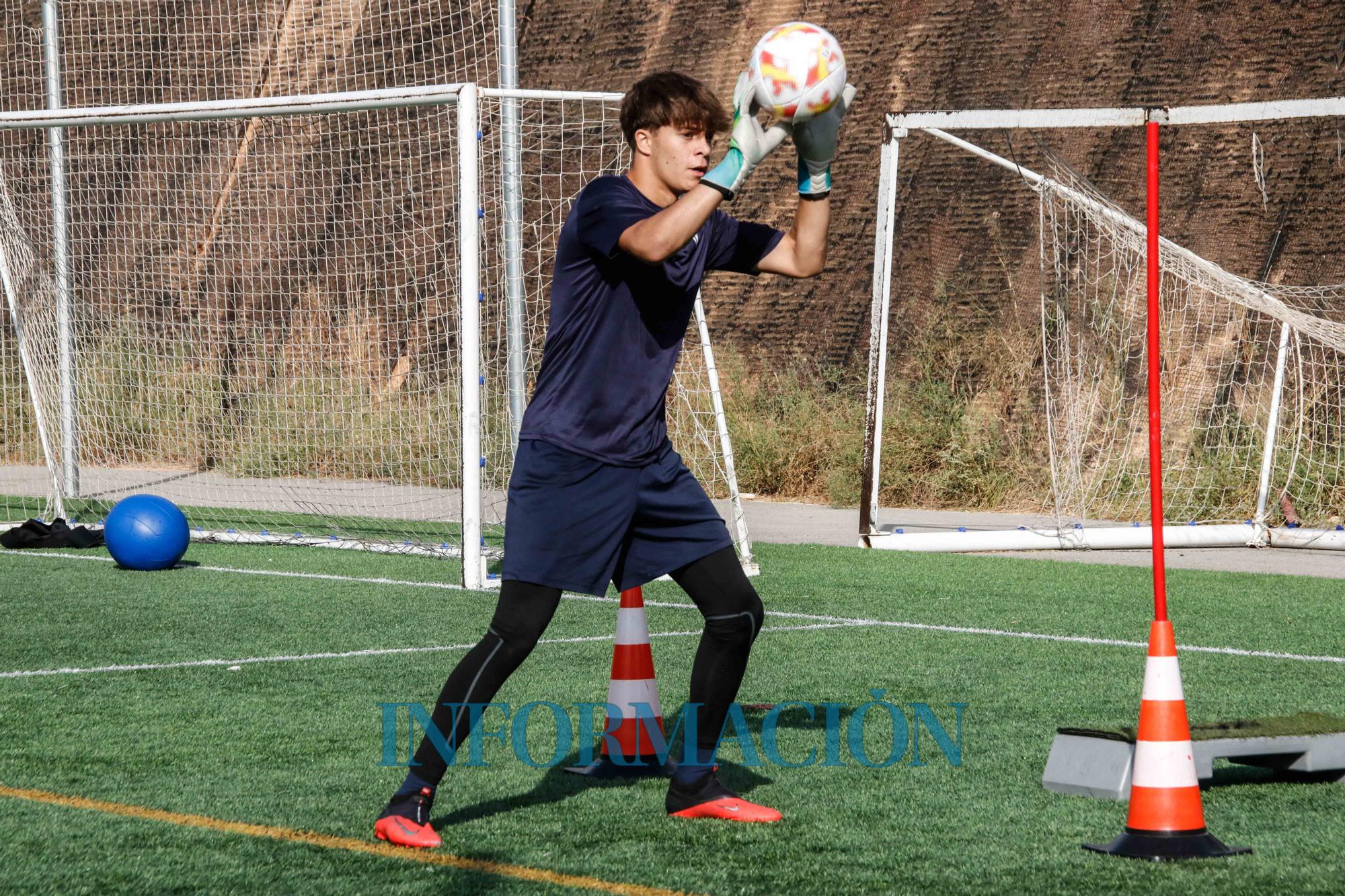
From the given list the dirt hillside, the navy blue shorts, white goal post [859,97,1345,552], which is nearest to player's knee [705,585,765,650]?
the navy blue shorts

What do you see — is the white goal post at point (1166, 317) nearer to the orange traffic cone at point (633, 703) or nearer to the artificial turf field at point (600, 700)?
the artificial turf field at point (600, 700)

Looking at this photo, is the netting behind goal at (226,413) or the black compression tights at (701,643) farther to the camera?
the netting behind goal at (226,413)

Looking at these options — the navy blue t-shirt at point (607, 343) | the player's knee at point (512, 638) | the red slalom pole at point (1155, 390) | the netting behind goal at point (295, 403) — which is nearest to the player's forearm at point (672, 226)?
the navy blue t-shirt at point (607, 343)

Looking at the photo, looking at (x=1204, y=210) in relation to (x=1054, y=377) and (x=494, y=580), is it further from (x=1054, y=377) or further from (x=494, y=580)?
(x=494, y=580)

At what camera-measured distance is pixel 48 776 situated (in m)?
4.68

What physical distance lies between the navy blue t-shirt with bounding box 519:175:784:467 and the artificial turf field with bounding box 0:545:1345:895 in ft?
3.37

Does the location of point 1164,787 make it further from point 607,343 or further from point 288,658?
point 288,658

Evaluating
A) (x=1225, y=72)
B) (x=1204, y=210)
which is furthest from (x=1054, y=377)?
(x=1225, y=72)

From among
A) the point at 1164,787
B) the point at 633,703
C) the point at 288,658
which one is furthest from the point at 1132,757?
the point at 288,658

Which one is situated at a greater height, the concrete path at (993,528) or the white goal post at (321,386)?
the white goal post at (321,386)

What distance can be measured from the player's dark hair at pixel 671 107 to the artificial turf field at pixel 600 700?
5.96 feet

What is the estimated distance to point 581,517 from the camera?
4.03m

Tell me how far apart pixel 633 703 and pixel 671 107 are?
1.84 meters

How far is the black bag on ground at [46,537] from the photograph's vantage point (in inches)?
439
